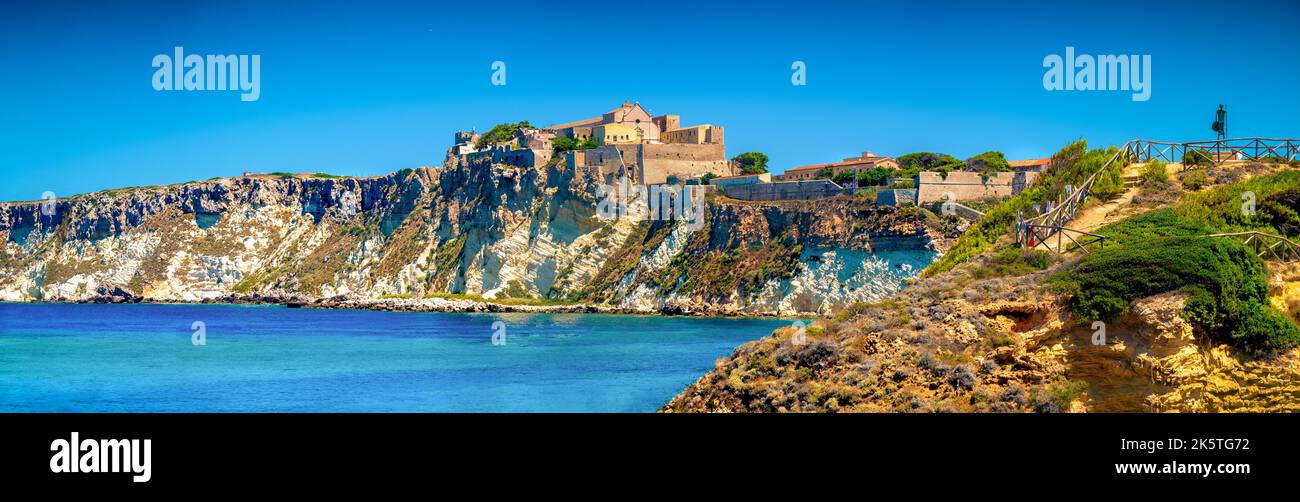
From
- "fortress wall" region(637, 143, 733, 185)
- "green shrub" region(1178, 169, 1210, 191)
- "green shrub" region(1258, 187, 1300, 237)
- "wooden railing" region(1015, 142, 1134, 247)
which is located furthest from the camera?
"fortress wall" region(637, 143, 733, 185)

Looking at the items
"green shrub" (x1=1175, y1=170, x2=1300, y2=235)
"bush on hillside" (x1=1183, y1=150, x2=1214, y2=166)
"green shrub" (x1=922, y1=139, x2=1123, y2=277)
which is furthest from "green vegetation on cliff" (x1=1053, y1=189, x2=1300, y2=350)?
"green shrub" (x1=922, y1=139, x2=1123, y2=277)

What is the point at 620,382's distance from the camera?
2802 cm

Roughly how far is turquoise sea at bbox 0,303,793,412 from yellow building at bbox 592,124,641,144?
50.3 ft

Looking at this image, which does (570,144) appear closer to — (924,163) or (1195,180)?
(924,163)

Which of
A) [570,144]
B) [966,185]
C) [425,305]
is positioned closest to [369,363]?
[966,185]

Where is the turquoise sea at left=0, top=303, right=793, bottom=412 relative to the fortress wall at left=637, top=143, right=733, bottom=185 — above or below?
below

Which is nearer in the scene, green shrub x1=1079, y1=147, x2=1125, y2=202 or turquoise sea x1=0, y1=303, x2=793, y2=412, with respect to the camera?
green shrub x1=1079, y1=147, x2=1125, y2=202

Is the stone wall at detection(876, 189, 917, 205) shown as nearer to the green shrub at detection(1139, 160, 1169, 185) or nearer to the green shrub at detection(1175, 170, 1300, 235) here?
the green shrub at detection(1139, 160, 1169, 185)

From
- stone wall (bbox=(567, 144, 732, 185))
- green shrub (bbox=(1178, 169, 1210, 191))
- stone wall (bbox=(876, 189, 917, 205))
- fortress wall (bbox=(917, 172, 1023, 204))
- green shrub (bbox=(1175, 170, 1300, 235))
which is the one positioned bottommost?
green shrub (bbox=(1175, 170, 1300, 235))

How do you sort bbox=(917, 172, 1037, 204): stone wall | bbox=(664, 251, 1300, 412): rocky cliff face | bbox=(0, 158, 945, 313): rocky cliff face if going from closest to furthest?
bbox=(664, 251, 1300, 412): rocky cliff face < bbox=(917, 172, 1037, 204): stone wall < bbox=(0, 158, 945, 313): rocky cliff face

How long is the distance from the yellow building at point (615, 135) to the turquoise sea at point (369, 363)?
1533 centimetres

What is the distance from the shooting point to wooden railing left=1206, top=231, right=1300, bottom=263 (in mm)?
15414

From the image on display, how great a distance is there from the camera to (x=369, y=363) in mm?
35688
